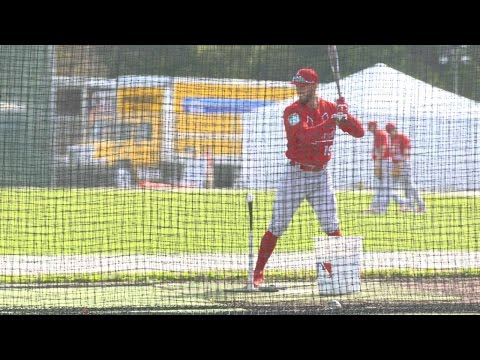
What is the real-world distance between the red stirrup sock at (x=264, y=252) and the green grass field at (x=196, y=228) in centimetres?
304

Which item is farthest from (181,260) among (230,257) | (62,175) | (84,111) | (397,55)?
(397,55)

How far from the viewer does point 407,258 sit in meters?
13.2

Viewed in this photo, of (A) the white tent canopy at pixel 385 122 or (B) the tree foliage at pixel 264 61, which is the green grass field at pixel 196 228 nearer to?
(A) the white tent canopy at pixel 385 122

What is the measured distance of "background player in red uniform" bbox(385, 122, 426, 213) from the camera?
737 inches

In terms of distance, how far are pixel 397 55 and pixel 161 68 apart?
174 inches

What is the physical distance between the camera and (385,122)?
778 inches

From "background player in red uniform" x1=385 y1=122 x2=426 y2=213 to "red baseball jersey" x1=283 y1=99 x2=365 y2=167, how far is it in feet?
27.1

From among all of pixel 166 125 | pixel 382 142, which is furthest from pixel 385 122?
pixel 166 125

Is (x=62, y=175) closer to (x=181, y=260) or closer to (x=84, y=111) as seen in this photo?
(x=84, y=111)

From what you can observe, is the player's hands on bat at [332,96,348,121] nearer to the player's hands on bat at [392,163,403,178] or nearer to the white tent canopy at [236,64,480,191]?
the white tent canopy at [236,64,480,191]

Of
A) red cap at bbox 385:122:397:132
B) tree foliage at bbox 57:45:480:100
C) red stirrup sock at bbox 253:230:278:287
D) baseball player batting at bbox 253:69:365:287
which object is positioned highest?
tree foliage at bbox 57:45:480:100

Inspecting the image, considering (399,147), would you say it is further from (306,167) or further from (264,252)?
(264,252)

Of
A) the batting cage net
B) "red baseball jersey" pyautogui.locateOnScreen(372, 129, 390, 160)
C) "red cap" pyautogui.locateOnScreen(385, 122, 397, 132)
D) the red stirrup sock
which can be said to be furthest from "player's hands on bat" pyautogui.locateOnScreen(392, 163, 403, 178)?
the red stirrup sock

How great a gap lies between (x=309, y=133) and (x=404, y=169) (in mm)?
8772
